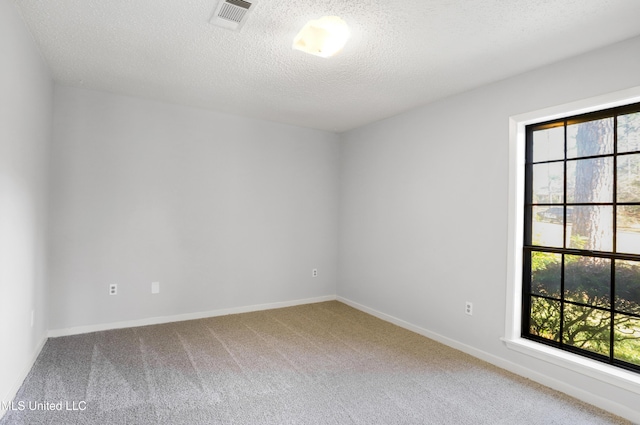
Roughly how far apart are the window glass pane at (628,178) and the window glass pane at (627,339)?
84cm

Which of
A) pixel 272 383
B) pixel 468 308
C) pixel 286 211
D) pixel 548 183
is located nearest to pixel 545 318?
pixel 468 308

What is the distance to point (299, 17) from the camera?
221 centimetres

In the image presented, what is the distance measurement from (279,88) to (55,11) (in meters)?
1.78

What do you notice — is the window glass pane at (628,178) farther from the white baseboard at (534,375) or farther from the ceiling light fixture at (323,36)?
the ceiling light fixture at (323,36)

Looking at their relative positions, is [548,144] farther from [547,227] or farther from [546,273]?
[546,273]

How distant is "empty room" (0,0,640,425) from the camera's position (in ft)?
7.38

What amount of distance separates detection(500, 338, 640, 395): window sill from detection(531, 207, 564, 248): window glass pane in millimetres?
834

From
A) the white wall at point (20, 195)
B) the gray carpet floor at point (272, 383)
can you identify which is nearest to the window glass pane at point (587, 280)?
the gray carpet floor at point (272, 383)

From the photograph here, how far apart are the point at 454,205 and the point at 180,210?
9.99ft

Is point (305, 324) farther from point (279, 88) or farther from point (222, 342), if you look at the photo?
point (279, 88)

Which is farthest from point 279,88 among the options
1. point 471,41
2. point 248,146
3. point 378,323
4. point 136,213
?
point 378,323

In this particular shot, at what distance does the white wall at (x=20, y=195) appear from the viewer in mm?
2072

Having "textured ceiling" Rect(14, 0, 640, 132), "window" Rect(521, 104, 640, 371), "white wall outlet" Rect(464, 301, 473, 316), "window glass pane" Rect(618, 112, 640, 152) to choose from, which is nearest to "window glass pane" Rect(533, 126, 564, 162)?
"window" Rect(521, 104, 640, 371)

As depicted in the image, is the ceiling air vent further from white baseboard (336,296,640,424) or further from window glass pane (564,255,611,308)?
white baseboard (336,296,640,424)
